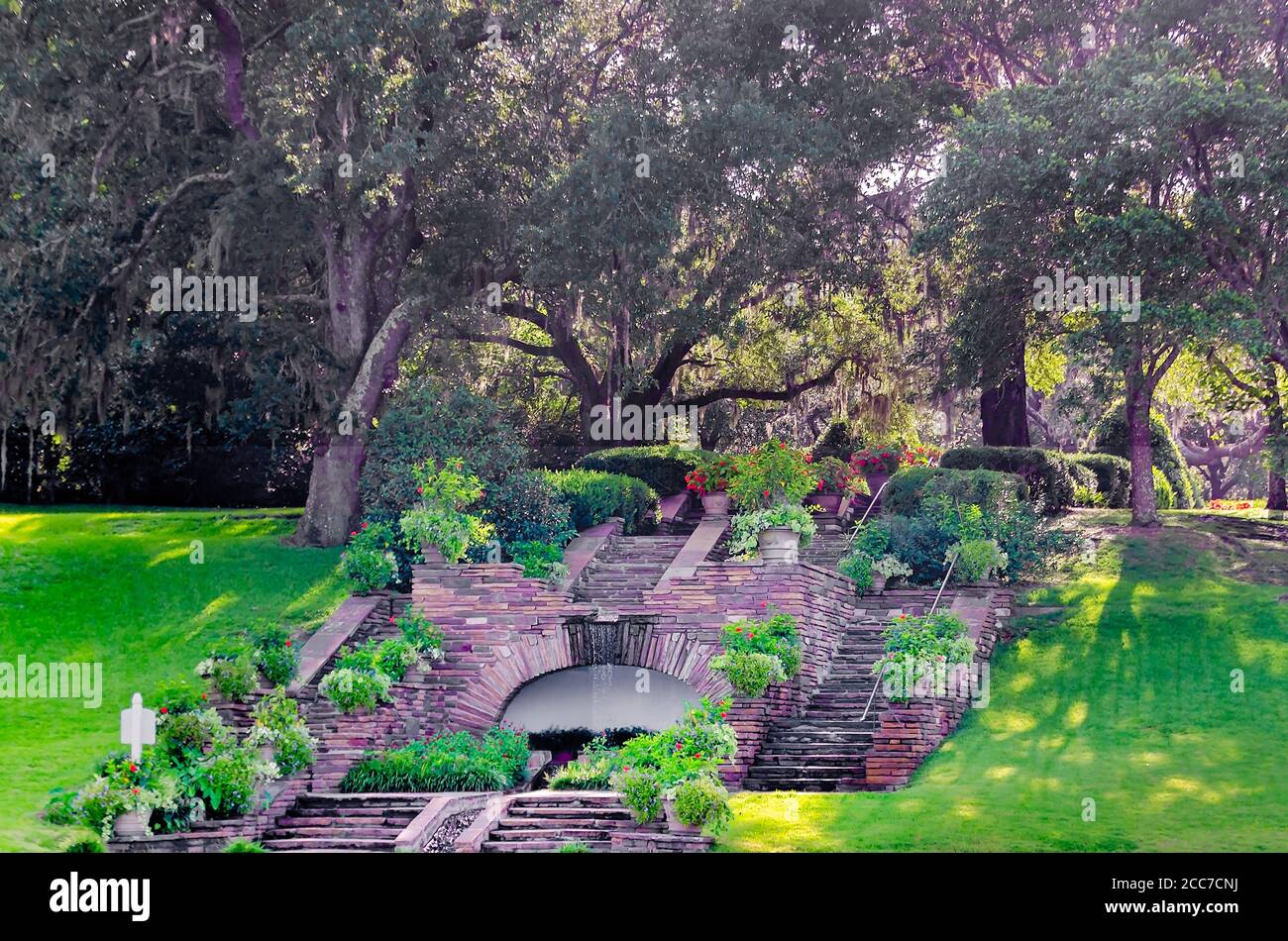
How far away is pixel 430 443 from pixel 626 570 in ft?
12.7

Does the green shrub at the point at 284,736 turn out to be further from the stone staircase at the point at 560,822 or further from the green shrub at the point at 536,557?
the green shrub at the point at 536,557

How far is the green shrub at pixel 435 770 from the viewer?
16.3m

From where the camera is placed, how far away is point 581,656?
743 inches

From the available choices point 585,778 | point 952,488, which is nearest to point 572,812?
point 585,778

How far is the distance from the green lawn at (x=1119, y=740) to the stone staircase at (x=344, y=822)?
3.56 metres

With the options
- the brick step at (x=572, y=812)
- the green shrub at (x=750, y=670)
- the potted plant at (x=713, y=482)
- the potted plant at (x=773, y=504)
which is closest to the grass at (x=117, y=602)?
the brick step at (x=572, y=812)

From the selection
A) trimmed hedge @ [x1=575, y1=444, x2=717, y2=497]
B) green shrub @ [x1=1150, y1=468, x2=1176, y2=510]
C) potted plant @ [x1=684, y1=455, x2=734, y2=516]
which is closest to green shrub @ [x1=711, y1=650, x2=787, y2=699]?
potted plant @ [x1=684, y1=455, x2=734, y2=516]

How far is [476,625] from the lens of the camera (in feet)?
63.6

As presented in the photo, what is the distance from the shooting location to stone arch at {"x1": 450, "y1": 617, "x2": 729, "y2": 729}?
1864 cm

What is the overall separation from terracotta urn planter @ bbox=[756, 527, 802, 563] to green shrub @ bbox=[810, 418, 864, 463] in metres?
12.2

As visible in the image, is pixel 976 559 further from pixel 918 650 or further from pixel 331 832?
pixel 331 832

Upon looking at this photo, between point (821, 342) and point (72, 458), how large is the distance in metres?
17.1

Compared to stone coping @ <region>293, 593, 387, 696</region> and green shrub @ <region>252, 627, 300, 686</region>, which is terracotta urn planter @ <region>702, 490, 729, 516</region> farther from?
green shrub @ <region>252, 627, 300, 686</region>
